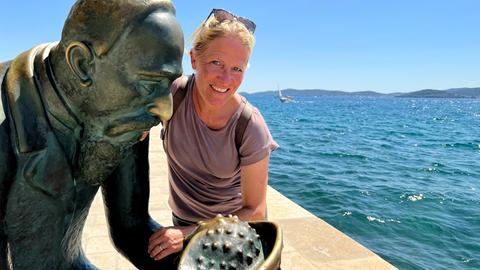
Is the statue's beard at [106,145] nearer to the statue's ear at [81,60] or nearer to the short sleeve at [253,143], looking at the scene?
the statue's ear at [81,60]

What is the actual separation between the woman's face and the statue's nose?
1.30 m

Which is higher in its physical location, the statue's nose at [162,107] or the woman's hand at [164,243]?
the statue's nose at [162,107]

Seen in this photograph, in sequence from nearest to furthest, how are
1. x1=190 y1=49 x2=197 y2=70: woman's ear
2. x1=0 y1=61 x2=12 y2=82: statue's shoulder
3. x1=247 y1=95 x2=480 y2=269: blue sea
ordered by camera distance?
1. x1=0 y1=61 x2=12 y2=82: statue's shoulder
2. x1=190 y1=49 x2=197 y2=70: woman's ear
3. x1=247 y1=95 x2=480 y2=269: blue sea

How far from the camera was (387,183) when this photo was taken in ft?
47.4

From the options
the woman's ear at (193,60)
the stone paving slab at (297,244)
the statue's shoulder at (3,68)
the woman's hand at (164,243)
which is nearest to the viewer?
the statue's shoulder at (3,68)

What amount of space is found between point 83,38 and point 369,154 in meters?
21.3

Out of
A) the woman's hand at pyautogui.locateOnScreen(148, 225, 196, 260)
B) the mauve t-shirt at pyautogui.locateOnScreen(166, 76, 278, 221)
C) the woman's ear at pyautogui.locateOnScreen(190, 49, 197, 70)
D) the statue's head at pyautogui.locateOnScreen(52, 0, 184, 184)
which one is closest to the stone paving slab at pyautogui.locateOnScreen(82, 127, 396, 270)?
the mauve t-shirt at pyautogui.locateOnScreen(166, 76, 278, 221)

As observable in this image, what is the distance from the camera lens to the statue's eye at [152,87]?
40.2 inches

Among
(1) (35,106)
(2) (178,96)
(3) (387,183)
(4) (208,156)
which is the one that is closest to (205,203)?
(4) (208,156)

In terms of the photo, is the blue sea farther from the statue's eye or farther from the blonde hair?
the statue's eye

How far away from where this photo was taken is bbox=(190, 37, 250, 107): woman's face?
2328mm

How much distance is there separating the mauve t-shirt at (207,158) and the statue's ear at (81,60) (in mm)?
1492

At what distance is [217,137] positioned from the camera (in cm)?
254

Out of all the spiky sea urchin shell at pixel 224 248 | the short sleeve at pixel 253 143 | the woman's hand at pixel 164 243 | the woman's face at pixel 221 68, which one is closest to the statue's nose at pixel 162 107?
the spiky sea urchin shell at pixel 224 248
